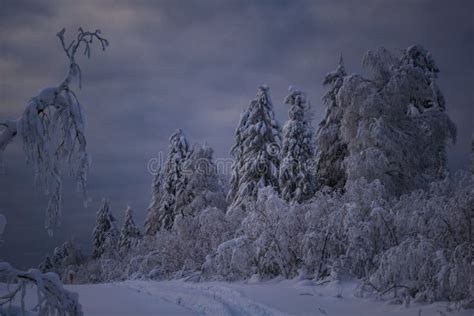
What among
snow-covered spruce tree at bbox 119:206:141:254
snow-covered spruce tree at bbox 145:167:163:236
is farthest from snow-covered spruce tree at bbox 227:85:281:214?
snow-covered spruce tree at bbox 119:206:141:254

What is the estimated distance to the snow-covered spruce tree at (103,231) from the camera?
150ft

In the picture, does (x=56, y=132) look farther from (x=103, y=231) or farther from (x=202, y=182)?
(x=103, y=231)

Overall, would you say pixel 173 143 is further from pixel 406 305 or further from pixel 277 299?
pixel 406 305

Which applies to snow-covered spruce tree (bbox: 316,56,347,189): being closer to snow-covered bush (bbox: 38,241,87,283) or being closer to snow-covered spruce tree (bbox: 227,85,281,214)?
snow-covered spruce tree (bbox: 227,85,281,214)

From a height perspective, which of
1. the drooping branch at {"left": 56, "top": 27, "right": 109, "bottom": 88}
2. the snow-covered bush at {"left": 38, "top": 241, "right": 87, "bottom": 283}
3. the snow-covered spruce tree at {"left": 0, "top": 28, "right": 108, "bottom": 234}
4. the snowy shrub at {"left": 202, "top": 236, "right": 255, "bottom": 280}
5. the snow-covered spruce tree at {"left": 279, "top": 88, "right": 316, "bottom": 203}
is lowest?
the snow-covered bush at {"left": 38, "top": 241, "right": 87, "bottom": 283}

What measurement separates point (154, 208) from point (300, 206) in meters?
24.8

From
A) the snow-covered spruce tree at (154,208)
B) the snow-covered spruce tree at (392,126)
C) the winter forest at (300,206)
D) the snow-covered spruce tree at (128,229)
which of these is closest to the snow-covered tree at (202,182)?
the winter forest at (300,206)

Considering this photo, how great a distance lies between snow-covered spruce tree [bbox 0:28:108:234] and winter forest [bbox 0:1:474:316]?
0.04 feet

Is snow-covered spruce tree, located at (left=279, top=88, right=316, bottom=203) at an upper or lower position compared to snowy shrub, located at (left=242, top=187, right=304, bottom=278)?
upper

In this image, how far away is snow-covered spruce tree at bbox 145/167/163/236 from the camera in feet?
125

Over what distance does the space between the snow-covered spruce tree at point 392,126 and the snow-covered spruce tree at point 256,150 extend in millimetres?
8347

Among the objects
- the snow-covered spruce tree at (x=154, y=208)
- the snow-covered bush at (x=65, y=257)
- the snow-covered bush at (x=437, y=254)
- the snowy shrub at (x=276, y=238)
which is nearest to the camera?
the snow-covered bush at (x=437, y=254)

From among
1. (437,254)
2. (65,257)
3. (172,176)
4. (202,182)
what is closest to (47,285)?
(437,254)

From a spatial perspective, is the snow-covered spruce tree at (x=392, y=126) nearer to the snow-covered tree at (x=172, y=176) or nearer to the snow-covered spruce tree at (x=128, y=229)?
the snow-covered tree at (x=172, y=176)
